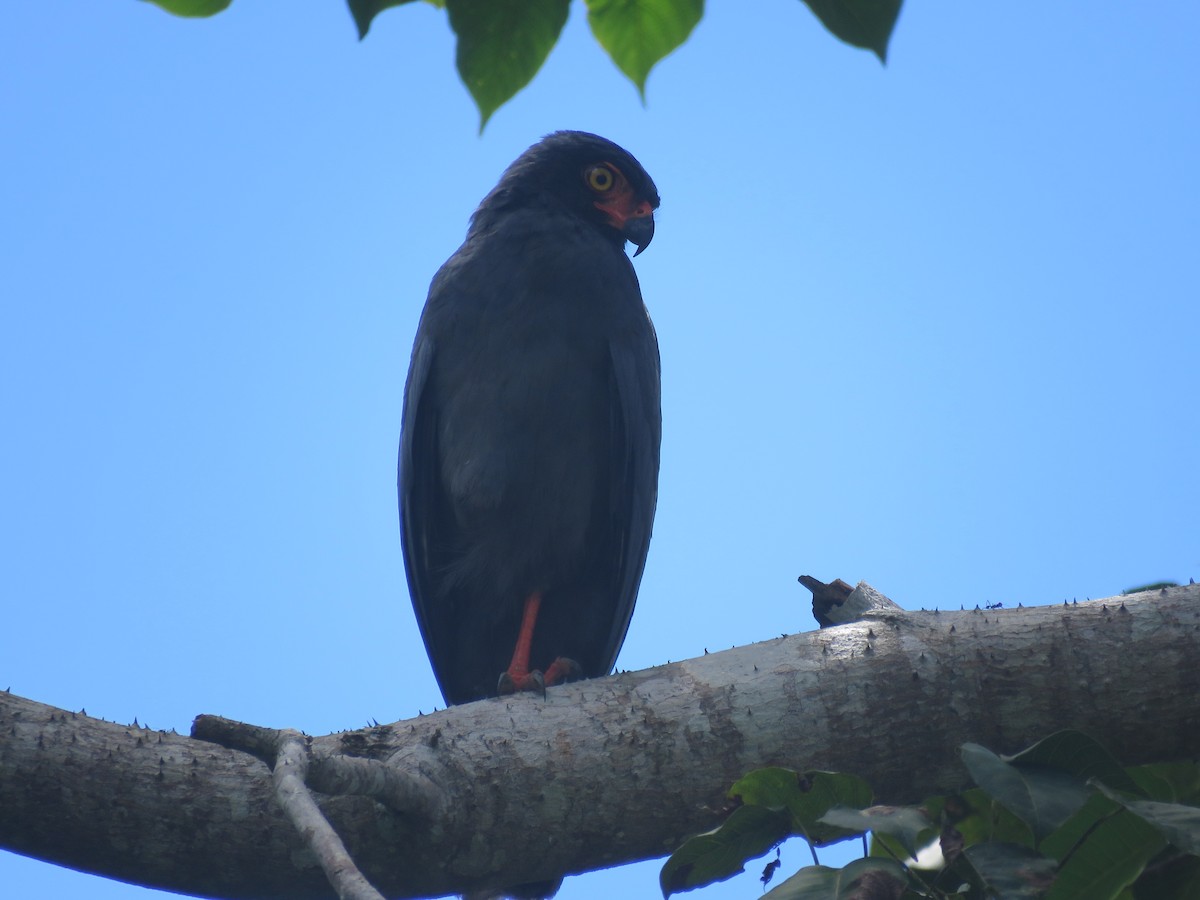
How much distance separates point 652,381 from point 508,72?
3369 mm

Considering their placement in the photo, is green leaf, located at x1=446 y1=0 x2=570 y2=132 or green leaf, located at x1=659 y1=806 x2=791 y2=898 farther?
green leaf, located at x1=659 y1=806 x2=791 y2=898

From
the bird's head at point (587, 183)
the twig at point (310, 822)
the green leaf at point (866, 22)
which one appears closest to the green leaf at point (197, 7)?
the green leaf at point (866, 22)

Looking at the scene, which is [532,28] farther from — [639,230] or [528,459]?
[639,230]

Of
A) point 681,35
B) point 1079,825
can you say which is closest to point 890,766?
point 1079,825

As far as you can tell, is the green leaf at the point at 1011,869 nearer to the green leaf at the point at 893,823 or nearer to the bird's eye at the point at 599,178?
the green leaf at the point at 893,823

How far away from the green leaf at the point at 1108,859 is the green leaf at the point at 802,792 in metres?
0.43

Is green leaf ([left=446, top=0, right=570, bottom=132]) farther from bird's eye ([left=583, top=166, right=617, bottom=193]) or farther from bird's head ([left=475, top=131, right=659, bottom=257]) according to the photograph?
bird's eye ([left=583, top=166, right=617, bottom=193])

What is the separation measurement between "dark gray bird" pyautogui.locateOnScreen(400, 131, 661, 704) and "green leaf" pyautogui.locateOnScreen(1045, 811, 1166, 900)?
9.15 feet

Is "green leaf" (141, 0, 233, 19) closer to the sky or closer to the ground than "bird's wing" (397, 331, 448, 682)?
closer to the ground

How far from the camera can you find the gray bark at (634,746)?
254cm

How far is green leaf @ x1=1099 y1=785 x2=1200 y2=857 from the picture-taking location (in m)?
1.74

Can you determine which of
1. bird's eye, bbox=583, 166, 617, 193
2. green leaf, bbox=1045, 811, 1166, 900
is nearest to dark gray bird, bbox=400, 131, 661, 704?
bird's eye, bbox=583, 166, 617, 193

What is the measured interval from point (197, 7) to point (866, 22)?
0.95 m

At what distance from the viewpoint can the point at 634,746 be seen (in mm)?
2945
